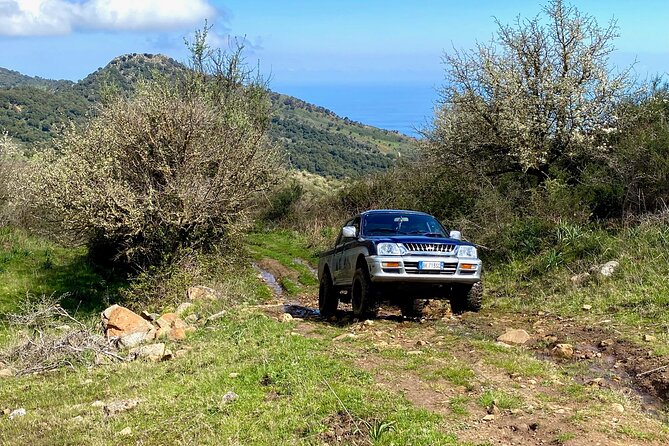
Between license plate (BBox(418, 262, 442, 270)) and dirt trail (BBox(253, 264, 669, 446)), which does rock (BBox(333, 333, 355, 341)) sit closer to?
dirt trail (BBox(253, 264, 669, 446))

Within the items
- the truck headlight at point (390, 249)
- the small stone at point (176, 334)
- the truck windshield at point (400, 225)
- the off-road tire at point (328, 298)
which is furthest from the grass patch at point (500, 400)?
the off-road tire at point (328, 298)

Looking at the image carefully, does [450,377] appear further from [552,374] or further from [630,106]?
[630,106]

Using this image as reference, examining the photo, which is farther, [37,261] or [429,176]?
[429,176]

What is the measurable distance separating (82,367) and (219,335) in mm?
2188

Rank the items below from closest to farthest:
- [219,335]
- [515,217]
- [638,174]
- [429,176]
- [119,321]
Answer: [219,335]
[119,321]
[638,174]
[515,217]
[429,176]

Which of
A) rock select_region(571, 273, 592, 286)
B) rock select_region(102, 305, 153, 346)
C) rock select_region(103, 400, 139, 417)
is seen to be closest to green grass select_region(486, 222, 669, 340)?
A: rock select_region(571, 273, 592, 286)

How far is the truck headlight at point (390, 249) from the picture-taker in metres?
9.77

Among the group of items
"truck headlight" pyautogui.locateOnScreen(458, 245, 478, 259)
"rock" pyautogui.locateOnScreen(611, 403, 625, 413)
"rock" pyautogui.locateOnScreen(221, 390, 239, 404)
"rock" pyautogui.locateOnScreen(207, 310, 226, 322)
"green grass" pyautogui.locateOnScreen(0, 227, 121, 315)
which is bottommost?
"green grass" pyautogui.locateOnScreen(0, 227, 121, 315)

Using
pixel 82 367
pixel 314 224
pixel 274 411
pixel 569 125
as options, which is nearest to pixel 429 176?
pixel 569 125

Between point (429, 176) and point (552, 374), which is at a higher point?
point (429, 176)

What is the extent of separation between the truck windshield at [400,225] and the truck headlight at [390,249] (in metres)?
1.20

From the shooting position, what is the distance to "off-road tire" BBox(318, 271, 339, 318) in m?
12.3

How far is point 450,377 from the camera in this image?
6.78 meters

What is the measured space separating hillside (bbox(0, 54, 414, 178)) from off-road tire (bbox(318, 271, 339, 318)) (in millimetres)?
57464
